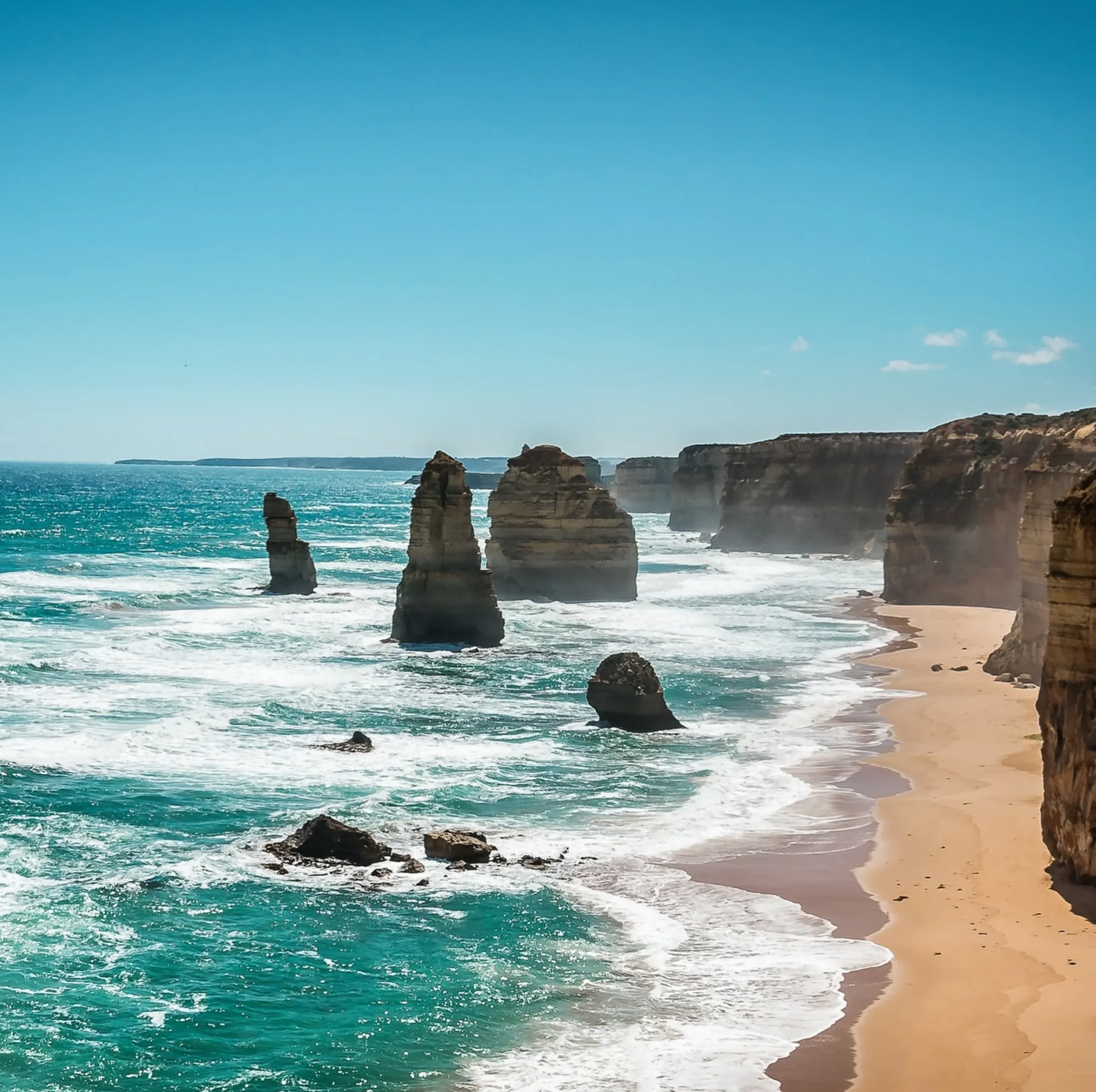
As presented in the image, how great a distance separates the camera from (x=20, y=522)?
393ft

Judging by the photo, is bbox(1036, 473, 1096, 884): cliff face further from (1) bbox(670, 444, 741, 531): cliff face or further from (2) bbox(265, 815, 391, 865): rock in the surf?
(1) bbox(670, 444, 741, 531): cliff face

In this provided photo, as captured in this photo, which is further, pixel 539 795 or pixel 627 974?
pixel 539 795

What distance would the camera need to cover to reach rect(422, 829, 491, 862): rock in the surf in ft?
64.6

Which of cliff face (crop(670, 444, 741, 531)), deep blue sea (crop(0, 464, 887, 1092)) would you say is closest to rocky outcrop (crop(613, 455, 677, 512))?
cliff face (crop(670, 444, 741, 531))

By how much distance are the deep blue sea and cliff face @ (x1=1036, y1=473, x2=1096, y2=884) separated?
3479mm

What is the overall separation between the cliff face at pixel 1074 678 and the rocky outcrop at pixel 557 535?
39.5 metres

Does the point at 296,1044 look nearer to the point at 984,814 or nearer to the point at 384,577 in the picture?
the point at 984,814

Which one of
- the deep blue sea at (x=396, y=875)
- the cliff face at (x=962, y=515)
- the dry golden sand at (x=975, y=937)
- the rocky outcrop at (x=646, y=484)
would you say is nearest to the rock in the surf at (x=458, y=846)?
the deep blue sea at (x=396, y=875)

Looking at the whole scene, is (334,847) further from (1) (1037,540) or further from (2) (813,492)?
(2) (813,492)

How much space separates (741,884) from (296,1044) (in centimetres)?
740

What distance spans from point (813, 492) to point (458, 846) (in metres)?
75.4

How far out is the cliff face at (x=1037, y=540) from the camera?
111ft

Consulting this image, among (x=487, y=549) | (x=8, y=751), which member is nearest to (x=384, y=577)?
(x=487, y=549)

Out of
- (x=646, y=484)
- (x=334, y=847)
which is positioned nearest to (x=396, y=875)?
(x=334, y=847)
